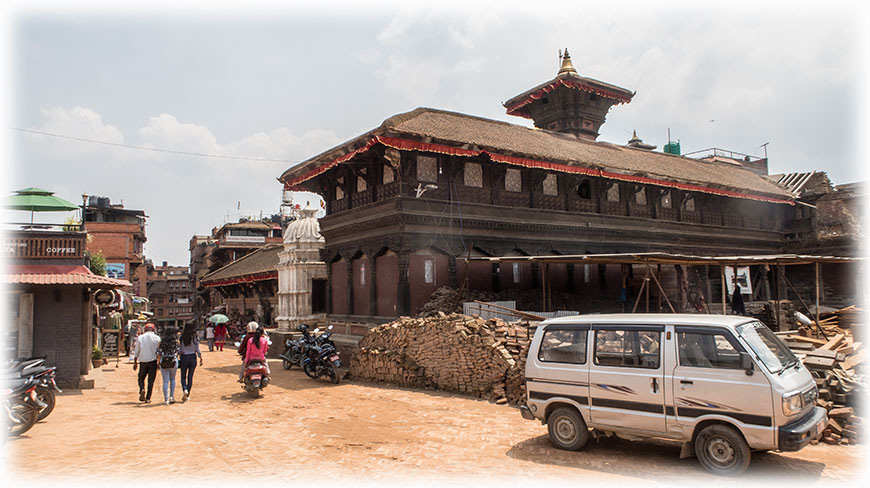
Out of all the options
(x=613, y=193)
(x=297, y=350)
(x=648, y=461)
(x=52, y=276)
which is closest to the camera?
(x=648, y=461)

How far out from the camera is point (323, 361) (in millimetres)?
16125

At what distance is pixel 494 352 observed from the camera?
1269 cm

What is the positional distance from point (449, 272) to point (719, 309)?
10.5 metres

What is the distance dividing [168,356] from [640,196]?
19.9m

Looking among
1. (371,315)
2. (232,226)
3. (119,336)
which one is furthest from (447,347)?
(232,226)

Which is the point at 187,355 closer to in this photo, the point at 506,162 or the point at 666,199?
the point at 506,162

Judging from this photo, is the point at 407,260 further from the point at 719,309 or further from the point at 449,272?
the point at 719,309

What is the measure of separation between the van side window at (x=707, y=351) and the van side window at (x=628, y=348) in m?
0.32

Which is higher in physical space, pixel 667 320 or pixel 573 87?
pixel 573 87

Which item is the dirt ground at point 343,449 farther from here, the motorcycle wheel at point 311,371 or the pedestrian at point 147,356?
the motorcycle wheel at point 311,371

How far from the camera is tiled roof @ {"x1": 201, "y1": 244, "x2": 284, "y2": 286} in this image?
32891 millimetres

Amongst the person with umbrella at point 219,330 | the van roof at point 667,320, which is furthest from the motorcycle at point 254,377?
the person with umbrella at point 219,330

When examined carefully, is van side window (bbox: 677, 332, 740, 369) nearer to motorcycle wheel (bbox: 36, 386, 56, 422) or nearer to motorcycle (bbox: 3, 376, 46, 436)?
motorcycle (bbox: 3, 376, 46, 436)

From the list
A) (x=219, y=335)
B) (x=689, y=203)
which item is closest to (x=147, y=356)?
(x=219, y=335)
